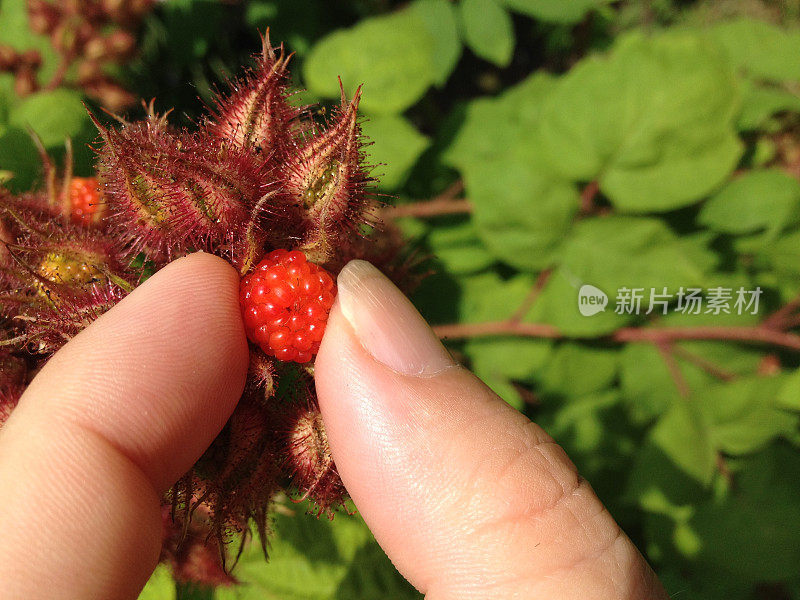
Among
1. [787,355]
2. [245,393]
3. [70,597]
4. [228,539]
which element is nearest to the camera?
[70,597]

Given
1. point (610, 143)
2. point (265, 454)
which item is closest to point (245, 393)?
point (265, 454)

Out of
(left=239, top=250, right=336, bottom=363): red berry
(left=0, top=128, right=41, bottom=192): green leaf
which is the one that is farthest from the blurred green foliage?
(left=239, top=250, right=336, bottom=363): red berry

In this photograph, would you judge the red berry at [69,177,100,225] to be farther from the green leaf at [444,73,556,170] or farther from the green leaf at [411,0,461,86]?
the green leaf at [411,0,461,86]

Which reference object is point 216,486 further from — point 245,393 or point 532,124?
point 532,124

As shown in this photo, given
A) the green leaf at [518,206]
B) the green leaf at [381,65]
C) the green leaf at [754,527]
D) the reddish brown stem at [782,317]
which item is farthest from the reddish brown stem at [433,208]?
the green leaf at [754,527]

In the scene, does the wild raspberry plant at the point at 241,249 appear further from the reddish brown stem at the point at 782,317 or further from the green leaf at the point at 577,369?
the reddish brown stem at the point at 782,317

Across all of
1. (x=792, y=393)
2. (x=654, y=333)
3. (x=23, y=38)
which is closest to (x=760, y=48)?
(x=654, y=333)
